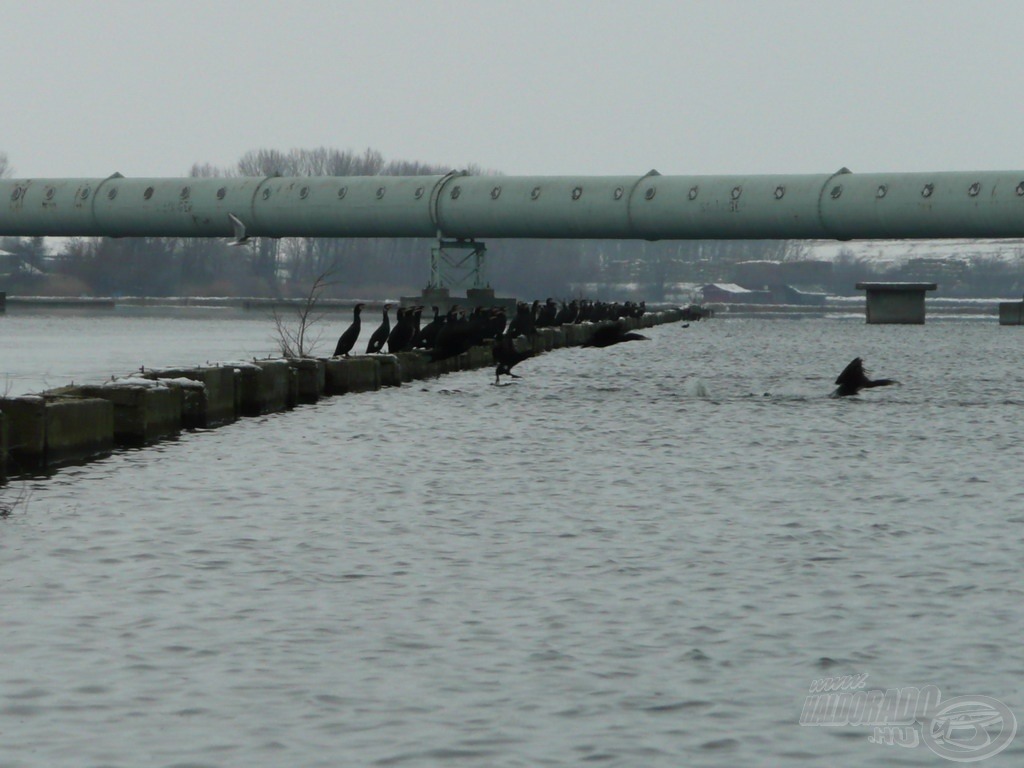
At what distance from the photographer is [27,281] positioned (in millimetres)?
142125

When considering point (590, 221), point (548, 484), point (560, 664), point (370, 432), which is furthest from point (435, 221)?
point (560, 664)

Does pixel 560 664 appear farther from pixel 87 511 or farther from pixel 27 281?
pixel 27 281

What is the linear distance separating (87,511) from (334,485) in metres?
2.80

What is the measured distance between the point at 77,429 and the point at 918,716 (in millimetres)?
12006

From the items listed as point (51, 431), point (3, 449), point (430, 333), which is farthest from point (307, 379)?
point (3, 449)

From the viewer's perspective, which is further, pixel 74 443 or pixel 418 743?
pixel 74 443

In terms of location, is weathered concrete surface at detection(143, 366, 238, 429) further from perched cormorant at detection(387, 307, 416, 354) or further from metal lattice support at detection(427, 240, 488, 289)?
metal lattice support at detection(427, 240, 488, 289)

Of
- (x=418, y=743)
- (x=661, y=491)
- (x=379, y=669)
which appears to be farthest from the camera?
(x=661, y=491)

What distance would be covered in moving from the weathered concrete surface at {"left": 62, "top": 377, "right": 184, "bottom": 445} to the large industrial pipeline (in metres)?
58.1

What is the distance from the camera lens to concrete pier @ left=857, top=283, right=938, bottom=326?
3479 inches

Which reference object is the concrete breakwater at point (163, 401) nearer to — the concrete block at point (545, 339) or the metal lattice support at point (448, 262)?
the concrete block at point (545, 339)

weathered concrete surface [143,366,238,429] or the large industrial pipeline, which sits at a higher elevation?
the large industrial pipeline

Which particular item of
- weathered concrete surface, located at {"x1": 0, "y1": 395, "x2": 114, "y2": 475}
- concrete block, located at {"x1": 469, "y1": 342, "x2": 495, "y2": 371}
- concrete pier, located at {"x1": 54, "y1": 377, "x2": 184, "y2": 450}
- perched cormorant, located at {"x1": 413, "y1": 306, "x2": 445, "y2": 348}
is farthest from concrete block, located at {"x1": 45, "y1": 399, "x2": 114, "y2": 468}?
concrete block, located at {"x1": 469, "y1": 342, "x2": 495, "y2": 371}

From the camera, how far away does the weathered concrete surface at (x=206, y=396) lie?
2248 centimetres
